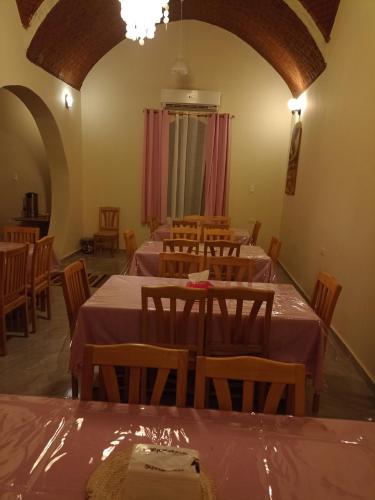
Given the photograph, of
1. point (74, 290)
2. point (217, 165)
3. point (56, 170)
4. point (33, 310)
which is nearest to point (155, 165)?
point (217, 165)

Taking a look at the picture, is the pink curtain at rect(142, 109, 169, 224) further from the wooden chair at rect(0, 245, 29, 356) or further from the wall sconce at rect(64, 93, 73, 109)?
the wooden chair at rect(0, 245, 29, 356)

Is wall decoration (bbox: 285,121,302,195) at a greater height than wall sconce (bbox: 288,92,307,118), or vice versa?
wall sconce (bbox: 288,92,307,118)

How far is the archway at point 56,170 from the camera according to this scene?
5.28m

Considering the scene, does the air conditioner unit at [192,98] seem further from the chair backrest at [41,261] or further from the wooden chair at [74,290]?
the wooden chair at [74,290]

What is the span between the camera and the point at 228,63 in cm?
622

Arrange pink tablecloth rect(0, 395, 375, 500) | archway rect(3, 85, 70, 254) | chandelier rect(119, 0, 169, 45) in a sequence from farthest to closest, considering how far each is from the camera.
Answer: archway rect(3, 85, 70, 254), chandelier rect(119, 0, 169, 45), pink tablecloth rect(0, 395, 375, 500)

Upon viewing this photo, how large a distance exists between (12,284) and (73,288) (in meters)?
0.96

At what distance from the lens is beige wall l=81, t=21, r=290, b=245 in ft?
20.3

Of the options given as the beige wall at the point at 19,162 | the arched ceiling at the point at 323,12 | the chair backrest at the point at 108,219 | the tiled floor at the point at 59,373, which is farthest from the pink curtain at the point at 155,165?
the tiled floor at the point at 59,373

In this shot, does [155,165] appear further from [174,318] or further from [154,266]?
[174,318]

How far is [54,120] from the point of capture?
526 centimetres

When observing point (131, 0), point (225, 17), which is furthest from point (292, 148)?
point (131, 0)

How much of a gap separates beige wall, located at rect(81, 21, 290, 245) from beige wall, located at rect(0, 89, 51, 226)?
2.92 ft

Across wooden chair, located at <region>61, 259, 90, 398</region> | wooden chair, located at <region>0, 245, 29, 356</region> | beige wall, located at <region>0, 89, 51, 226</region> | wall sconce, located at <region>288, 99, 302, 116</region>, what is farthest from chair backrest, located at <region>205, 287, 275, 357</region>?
beige wall, located at <region>0, 89, 51, 226</region>
